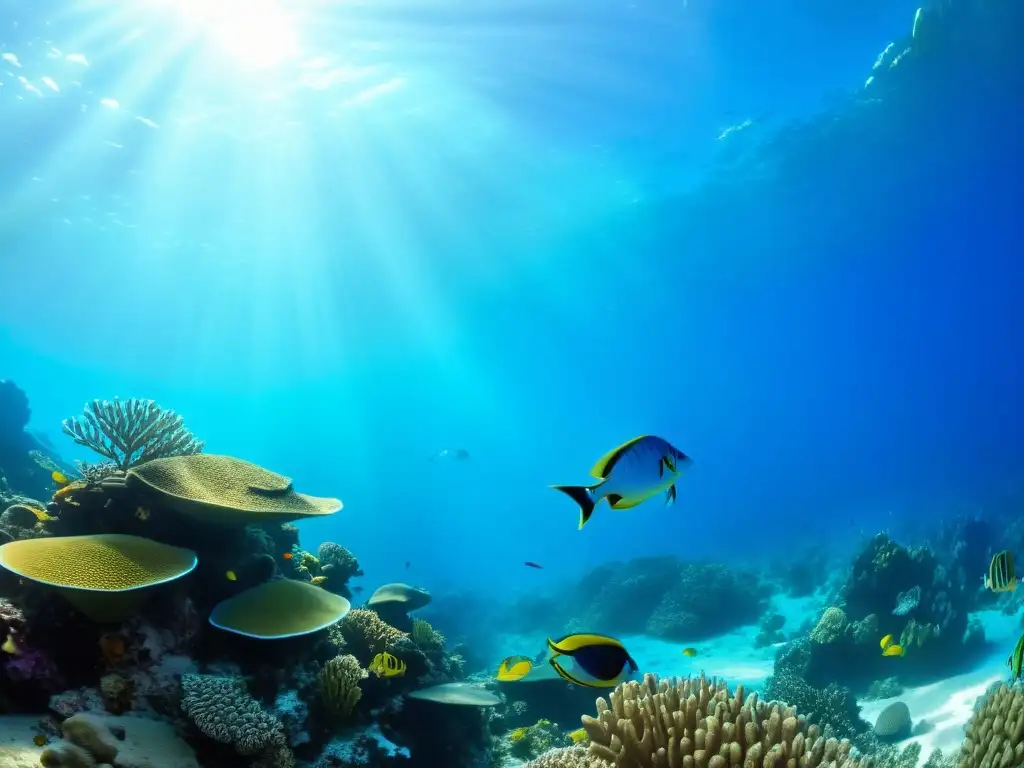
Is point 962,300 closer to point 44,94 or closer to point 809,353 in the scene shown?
point 809,353

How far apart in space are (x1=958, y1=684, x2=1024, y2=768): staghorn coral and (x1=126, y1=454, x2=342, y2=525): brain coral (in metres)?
5.47

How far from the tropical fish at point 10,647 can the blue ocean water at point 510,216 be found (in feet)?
83.2

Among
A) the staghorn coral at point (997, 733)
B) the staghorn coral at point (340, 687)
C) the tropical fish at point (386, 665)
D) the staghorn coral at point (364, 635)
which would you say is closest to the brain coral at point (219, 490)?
the staghorn coral at point (340, 687)

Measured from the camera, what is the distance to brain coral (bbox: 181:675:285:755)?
4.10 metres

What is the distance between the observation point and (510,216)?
40.6 m

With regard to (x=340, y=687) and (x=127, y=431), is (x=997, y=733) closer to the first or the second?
(x=340, y=687)

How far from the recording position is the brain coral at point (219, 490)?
4.86 meters

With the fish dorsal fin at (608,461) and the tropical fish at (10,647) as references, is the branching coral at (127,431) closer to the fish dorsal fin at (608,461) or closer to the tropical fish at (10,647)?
the tropical fish at (10,647)

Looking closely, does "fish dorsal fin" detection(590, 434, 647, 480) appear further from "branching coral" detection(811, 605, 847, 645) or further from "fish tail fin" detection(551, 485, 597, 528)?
"branching coral" detection(811, 605, 847, 645)

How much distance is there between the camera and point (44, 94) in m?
22.7

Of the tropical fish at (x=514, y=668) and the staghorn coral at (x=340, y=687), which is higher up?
the tropical fish at (x=514, y=668)

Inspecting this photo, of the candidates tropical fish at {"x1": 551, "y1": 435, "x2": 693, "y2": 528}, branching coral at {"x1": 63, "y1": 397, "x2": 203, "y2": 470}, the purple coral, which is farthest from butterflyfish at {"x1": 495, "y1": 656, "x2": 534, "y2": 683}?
tropical fish at {"x1": 551, "y1": 435, "x2": 693, "y2": 528}

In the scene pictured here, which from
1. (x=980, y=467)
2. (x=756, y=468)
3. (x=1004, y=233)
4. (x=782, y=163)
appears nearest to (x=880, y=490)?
(x=980, y=467)

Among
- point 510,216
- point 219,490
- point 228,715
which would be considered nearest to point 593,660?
point 228,715
